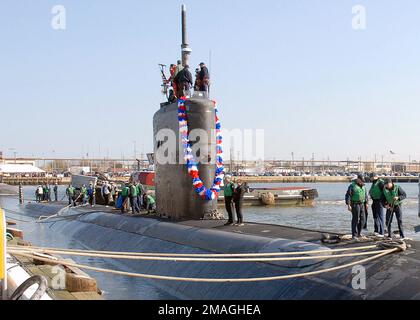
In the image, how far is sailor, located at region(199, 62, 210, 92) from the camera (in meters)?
→ 13.4

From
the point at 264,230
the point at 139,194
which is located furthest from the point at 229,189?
the point at 139,194

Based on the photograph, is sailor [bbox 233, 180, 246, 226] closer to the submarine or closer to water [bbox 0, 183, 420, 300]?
the submarine

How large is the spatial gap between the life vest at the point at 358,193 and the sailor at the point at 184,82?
546 cm

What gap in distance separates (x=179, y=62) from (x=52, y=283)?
8.70 metres


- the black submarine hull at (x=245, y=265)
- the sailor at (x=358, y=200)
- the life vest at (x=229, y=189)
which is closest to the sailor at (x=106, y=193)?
the black submarine hull at (x=245, y=265)

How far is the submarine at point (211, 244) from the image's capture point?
668 centimetres

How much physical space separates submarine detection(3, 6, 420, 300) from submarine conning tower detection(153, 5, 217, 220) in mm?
25

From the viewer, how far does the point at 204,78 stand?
13.4m

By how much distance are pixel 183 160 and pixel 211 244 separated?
3040mm

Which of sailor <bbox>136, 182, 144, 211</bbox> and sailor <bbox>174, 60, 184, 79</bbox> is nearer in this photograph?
sailor <bbox>174, 60, 184, 79</bbox>

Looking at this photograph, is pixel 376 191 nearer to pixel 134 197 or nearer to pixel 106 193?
pixel 134 197

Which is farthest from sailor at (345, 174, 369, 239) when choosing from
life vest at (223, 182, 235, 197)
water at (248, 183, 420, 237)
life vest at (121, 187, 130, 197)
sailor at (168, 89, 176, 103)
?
water at (248, 183, 420, 237)

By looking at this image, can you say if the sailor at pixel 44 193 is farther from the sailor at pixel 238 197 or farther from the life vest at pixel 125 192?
the sailor at pixel 238 197
